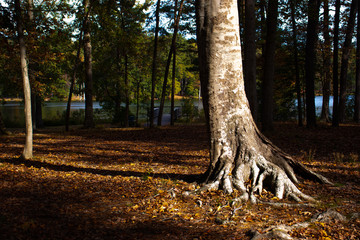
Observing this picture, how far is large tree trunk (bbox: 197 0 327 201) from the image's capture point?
14.5ft

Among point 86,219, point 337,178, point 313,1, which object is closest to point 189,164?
point 337,178

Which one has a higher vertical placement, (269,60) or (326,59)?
(326,59)

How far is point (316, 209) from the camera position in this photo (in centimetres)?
377

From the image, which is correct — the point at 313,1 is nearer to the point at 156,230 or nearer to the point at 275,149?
the point at 275,149

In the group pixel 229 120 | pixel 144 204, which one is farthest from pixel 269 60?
pixel 144 204

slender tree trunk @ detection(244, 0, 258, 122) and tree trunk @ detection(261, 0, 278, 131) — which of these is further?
tree trunk @ detection(261, 0, 278, 131)

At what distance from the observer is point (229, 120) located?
182 inches

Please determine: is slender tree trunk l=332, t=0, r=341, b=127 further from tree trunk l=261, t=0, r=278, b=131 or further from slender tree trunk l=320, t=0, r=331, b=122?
tree trunk l=261, t=0, r=278, b=131

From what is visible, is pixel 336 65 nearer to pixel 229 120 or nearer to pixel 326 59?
pixel 326 59

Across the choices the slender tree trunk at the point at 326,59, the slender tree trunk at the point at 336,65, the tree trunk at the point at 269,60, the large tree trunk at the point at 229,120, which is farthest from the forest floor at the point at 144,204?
the slender tree trunk at the point at 326,59

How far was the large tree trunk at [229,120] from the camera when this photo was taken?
14.5 ft

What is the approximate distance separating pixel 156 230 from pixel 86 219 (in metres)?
Answer: 1.01

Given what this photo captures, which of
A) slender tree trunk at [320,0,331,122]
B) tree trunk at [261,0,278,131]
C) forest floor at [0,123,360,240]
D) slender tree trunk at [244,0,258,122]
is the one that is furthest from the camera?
slender tree trunk at [320,0,331,122]

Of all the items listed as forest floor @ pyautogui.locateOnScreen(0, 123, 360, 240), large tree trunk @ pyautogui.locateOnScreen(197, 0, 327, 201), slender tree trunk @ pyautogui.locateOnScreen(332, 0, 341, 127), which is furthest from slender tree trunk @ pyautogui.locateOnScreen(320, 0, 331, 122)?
large tree trunk @ pyautogui.locateOnScreen(197, 0, 327, 201)
